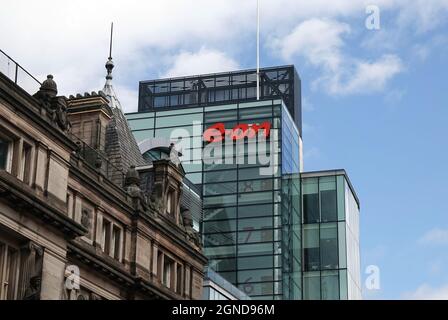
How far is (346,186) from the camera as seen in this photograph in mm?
93500

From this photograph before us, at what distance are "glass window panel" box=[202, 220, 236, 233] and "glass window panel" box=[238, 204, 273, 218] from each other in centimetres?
105

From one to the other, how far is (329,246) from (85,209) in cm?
4666

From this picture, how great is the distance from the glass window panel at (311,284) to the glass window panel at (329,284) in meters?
0.43

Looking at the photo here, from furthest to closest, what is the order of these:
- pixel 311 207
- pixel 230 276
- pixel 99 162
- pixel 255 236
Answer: pixel 311 207, pixel 255 236, pixel 230 276, pixel 99 162

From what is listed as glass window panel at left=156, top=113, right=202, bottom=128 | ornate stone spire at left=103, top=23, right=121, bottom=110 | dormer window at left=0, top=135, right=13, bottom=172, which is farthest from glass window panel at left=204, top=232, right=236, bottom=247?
dormer window at left=0, top=135, right=13, bottom=172

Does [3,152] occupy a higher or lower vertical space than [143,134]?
lower

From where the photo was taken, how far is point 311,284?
90.9m

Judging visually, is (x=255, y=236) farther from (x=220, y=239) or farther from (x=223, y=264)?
(x=223, y=264)

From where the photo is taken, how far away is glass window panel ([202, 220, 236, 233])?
89.3 meters

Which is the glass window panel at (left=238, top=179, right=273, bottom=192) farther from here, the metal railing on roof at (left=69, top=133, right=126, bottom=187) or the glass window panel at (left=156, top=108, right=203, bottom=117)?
the metal railing on roof at (left=69, top=133, right=126, bottom=187)

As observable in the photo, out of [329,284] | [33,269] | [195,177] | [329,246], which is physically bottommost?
[33,269]

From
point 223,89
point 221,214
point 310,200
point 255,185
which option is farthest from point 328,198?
point 223,89
